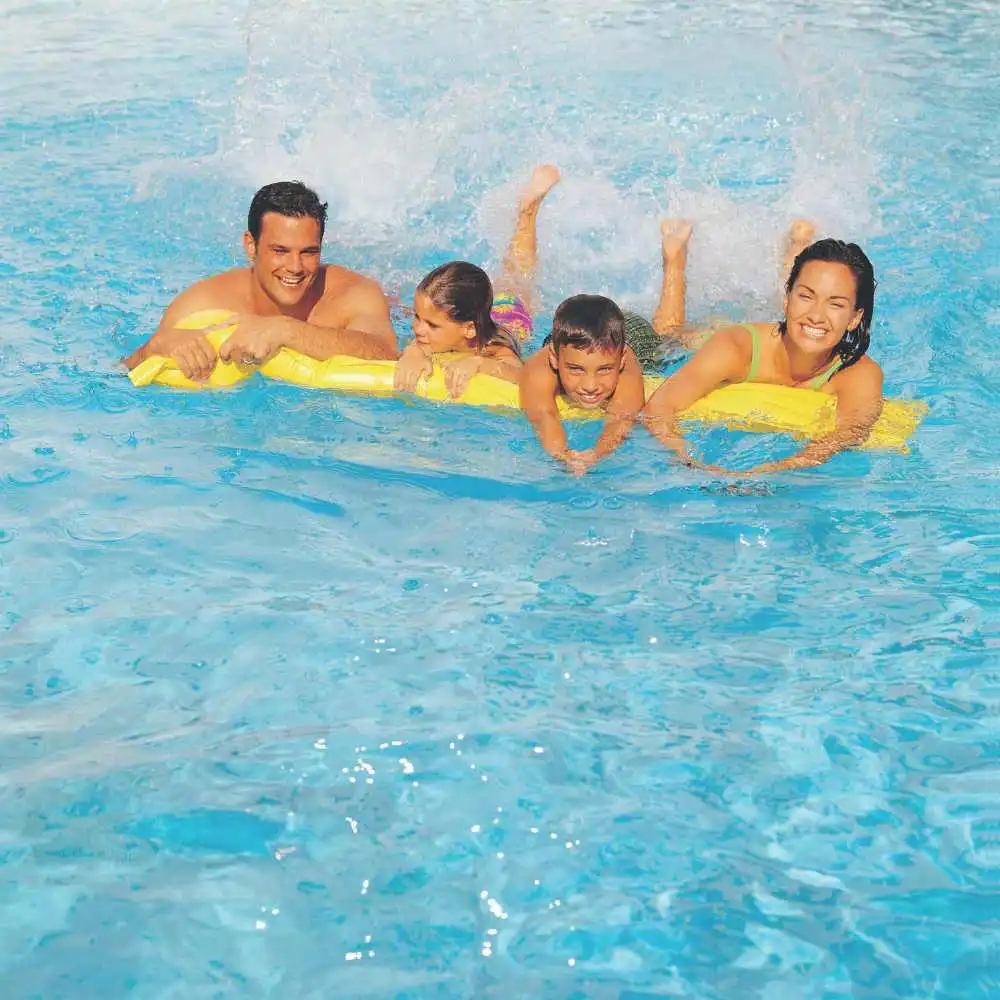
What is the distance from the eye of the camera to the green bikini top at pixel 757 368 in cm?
481

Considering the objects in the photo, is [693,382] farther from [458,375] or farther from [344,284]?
[344,284]

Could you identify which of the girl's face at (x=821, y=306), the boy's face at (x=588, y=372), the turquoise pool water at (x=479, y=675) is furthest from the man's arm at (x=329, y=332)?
the girl's face at (x=821, y=306)

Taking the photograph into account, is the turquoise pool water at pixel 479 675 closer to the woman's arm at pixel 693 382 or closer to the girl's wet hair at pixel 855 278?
the woman's arm at pixel 693 382

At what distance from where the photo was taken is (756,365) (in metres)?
4.86

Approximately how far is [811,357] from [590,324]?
0.89 metres

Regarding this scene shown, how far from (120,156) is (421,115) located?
205cm

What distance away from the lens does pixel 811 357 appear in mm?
4773

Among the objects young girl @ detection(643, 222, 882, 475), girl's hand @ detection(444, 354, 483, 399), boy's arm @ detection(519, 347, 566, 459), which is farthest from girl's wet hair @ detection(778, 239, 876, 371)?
girl's hand @ detection(444, 354, 483, 399)

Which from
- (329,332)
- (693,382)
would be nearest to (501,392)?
(693,382)

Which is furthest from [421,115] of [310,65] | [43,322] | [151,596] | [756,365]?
[151,596]

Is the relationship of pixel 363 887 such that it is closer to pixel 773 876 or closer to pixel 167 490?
pixel 773 876

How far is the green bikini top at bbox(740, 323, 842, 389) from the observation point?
15.8 ft

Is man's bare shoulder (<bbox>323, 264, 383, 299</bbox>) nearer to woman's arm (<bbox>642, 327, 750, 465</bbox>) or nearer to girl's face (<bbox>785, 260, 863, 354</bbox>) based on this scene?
woman's arm (<bbox>642, 327, 750, 465</bbox>)

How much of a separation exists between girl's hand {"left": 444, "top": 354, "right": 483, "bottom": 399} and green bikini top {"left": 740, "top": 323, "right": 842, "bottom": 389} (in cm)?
101
